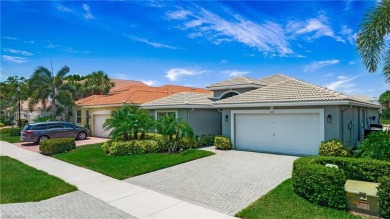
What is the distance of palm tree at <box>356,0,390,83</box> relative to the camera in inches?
375

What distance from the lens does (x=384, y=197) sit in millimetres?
5852

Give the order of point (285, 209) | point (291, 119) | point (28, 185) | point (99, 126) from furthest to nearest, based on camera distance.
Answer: point (99, 126)
point (291, 119)
point (28, 185)
point (285, 209)

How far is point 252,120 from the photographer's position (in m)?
15.9

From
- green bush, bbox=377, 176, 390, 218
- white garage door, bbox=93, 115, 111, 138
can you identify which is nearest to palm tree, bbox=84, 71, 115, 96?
white garage door, bbox=93, 115, 111, 138

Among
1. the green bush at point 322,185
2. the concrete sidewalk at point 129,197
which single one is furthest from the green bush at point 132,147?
the green bush at point 322,185

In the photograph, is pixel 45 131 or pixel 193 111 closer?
pixel 193 111

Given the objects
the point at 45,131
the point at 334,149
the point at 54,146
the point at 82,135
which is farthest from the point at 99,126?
the point at 334,149

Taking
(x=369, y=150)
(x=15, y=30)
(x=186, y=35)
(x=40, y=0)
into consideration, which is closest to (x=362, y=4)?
(x=369, y=150)

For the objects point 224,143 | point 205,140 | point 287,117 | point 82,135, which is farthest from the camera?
point 82,135

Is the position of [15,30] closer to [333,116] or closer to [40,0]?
[40,0]

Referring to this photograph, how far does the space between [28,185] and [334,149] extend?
43.0 ft

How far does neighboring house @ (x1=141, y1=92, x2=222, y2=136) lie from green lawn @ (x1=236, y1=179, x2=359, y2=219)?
1103 centimetres

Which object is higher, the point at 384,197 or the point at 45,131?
the point at 45,131

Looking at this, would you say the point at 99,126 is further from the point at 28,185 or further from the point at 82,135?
the point at 28,185
